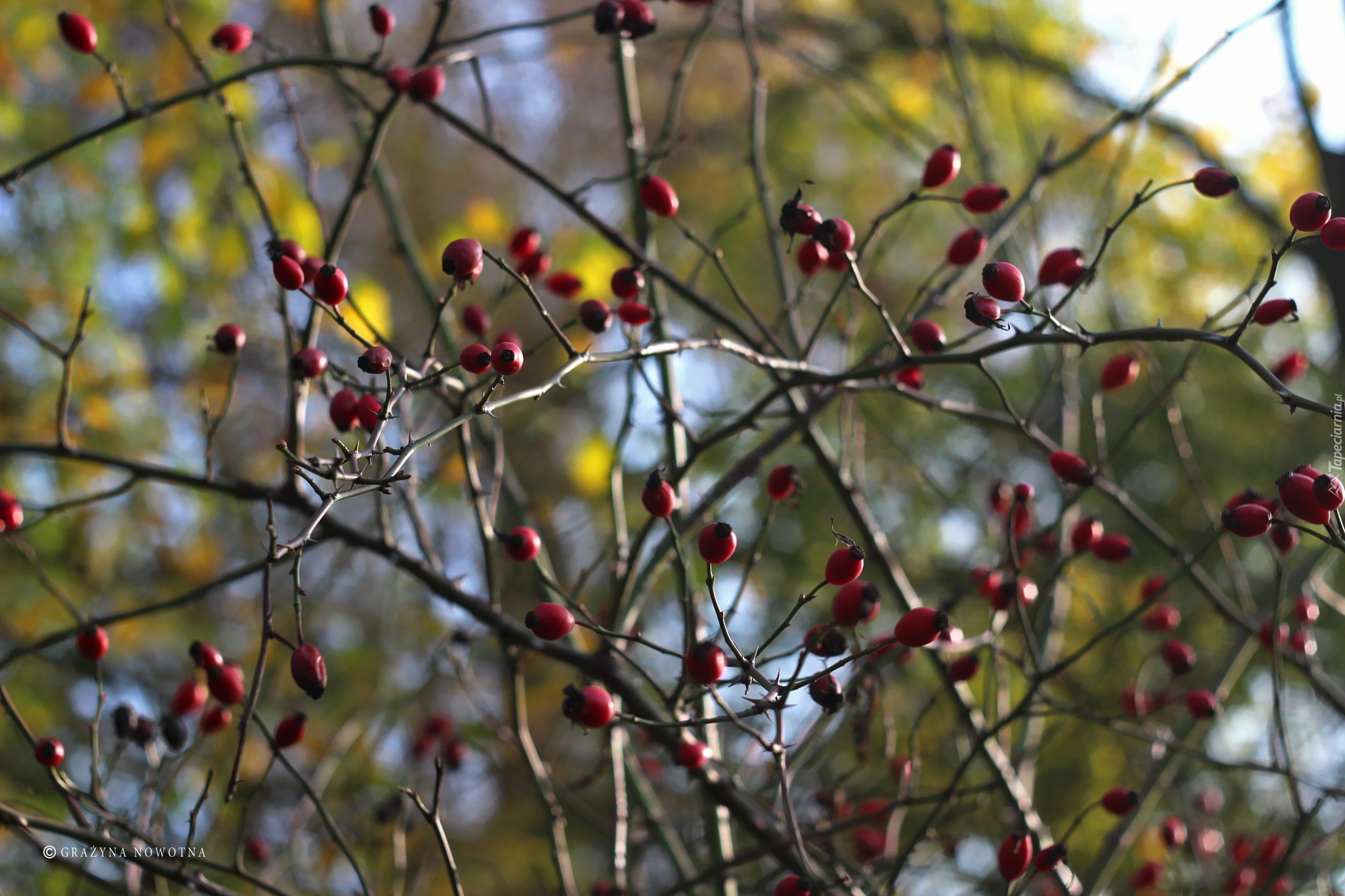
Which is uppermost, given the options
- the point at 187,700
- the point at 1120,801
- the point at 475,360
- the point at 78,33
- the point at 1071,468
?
the point at 78,33

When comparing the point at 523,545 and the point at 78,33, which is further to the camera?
the point at 78,33

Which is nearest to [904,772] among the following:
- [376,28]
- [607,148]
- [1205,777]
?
[376,28]

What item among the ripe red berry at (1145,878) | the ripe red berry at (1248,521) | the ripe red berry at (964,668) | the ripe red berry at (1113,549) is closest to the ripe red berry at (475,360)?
the ripe red berry at (1248,521)

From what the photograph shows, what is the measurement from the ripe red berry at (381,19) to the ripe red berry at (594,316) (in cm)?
66

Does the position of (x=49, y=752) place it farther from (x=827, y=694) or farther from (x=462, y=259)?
(x=827, y=694)

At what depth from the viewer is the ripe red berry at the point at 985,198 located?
1.56 metres

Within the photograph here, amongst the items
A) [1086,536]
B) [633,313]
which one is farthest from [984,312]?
[1086,536]

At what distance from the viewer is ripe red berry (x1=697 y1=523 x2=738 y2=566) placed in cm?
108

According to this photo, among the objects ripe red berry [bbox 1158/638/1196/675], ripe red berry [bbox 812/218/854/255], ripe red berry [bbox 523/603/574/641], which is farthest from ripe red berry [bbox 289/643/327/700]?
ripe red berry [bbox 1158/638/1196/675]

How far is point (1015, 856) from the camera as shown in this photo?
1294 millimetres

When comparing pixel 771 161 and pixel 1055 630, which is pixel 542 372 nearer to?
pixel 771 161

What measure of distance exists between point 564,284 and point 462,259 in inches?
26.8

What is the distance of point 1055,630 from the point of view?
2.21 m

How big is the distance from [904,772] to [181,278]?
302 cm
